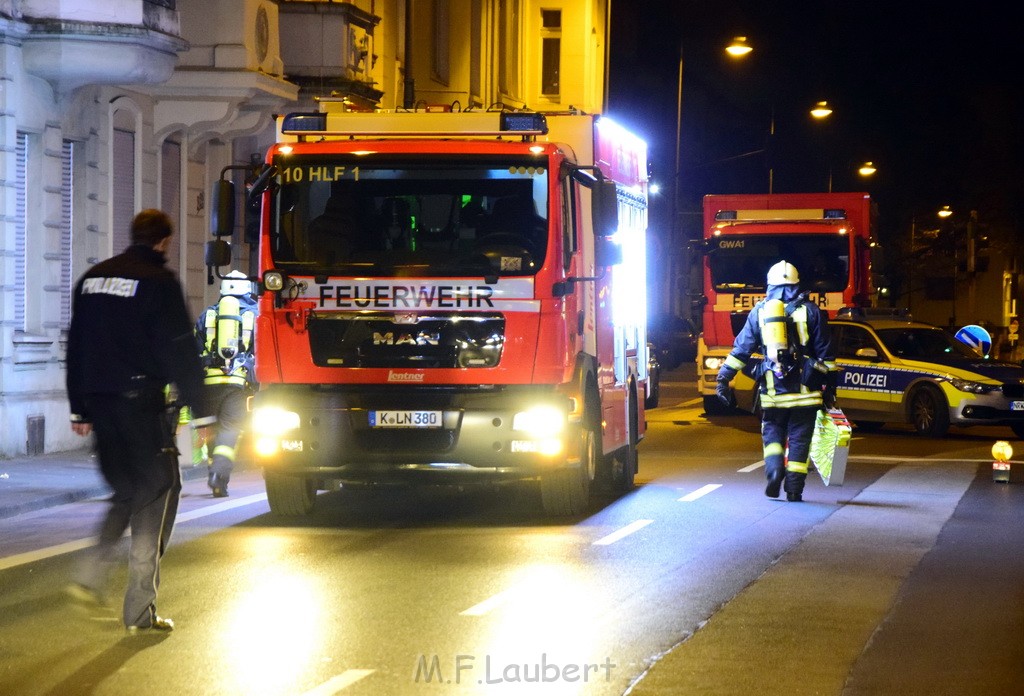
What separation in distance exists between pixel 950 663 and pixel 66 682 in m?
3.70

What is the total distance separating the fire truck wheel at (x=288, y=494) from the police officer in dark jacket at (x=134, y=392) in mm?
4779

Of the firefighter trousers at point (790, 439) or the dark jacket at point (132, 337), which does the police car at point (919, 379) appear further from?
the dark jacket at point (132, 337)

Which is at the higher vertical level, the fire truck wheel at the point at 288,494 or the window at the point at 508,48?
the window at the point at 508,48

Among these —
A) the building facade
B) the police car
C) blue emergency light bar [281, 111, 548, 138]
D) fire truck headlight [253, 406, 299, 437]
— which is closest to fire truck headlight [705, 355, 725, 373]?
the police car

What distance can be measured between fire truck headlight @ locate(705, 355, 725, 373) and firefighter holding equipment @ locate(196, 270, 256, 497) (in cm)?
1336

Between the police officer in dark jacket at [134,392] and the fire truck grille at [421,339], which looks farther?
the fire truck grille at [421,339]

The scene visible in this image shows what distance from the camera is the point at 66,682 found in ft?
24.0

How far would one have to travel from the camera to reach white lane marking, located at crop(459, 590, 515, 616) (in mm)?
9062

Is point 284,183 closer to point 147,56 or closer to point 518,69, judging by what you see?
point 147,56

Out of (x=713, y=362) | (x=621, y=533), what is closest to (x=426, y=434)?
(x=621, y=533)

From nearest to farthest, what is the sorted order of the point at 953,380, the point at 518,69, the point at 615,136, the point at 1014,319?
the point at 615,136 → the point at 953,380 → the point at 518,69 → the point at 1014,319

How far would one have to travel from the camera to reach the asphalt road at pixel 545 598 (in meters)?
7.51

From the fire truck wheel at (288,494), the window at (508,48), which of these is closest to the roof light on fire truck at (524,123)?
the fire truck wheel at (288,494)

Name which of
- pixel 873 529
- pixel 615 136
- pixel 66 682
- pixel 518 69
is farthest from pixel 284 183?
pixel 518 69
